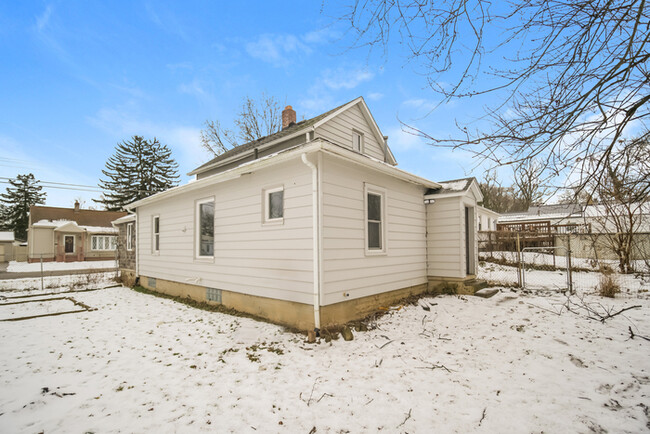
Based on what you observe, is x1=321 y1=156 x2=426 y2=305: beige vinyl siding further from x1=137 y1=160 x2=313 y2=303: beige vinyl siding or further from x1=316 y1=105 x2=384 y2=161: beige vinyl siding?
x1=316 y1=105 x2=384 y2=161: beige vinyl siding

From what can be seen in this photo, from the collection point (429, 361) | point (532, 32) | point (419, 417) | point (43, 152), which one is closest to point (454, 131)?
point (532, 32)

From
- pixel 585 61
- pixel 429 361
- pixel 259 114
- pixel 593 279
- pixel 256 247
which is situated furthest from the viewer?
pixel 259 114

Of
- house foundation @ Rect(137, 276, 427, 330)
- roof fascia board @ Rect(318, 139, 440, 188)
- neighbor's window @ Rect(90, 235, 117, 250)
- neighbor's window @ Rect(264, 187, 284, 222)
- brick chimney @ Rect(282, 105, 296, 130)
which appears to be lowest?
house foundation @ Rect(137, 276, 427, 330)

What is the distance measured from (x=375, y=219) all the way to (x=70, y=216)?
32.3m

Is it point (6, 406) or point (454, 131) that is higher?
point (454, 131)

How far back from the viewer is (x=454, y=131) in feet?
8.56

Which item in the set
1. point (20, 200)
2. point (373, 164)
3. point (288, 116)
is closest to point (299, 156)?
point (373, 164)

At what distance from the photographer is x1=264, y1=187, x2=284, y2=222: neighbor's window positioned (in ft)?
18.8

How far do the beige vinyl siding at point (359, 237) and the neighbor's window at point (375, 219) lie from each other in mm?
135

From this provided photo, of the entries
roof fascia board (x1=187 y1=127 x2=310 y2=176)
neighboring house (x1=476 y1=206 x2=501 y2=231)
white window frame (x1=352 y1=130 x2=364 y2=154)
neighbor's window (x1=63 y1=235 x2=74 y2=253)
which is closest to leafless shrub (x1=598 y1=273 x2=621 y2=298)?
white window frame (x1=352 y1=130 x2=364 y2=154)

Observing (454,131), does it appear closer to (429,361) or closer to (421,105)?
(421,105)

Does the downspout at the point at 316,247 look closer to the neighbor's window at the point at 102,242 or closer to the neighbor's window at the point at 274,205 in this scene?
the neighbor's window at the point at 274,205

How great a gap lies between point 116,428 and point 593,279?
42.4 feet

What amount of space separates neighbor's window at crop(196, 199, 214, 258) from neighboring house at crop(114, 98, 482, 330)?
0.09 feet
